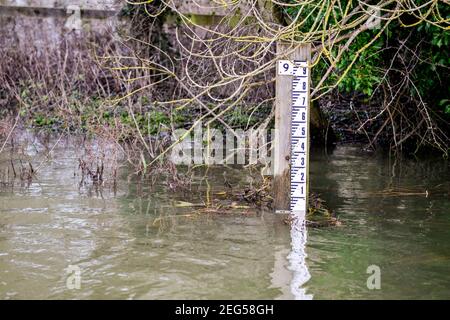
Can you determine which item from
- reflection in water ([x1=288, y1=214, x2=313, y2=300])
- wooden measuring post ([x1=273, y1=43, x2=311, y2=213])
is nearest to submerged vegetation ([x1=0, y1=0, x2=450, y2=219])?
wooden measuring post ([x1=273, y1=43, x2=311, y2=213])

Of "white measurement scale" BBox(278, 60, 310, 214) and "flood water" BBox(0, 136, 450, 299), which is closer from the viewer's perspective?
"flood water" BBox(0, 136, 450, 299)

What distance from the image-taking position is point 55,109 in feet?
45.5

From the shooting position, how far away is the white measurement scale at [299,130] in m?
7.77

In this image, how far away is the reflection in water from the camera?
5.80m

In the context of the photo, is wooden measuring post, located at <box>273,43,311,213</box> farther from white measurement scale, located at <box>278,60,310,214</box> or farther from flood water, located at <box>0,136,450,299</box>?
flood water, located at <box>0,136,450,299</box>

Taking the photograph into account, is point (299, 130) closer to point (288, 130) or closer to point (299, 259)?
point (288, 130)

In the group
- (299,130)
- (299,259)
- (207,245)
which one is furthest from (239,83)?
(299,259)

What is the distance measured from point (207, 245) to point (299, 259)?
870mm

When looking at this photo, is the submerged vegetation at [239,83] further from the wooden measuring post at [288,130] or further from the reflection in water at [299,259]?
the reflection in water at [299,259]

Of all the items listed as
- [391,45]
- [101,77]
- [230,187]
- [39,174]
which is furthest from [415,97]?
[101,77]

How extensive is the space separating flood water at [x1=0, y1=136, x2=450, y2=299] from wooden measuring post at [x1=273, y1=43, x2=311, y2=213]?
0.27m

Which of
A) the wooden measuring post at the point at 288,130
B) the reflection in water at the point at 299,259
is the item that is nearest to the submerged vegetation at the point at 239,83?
the wooden measuring post at the point at 288,130
